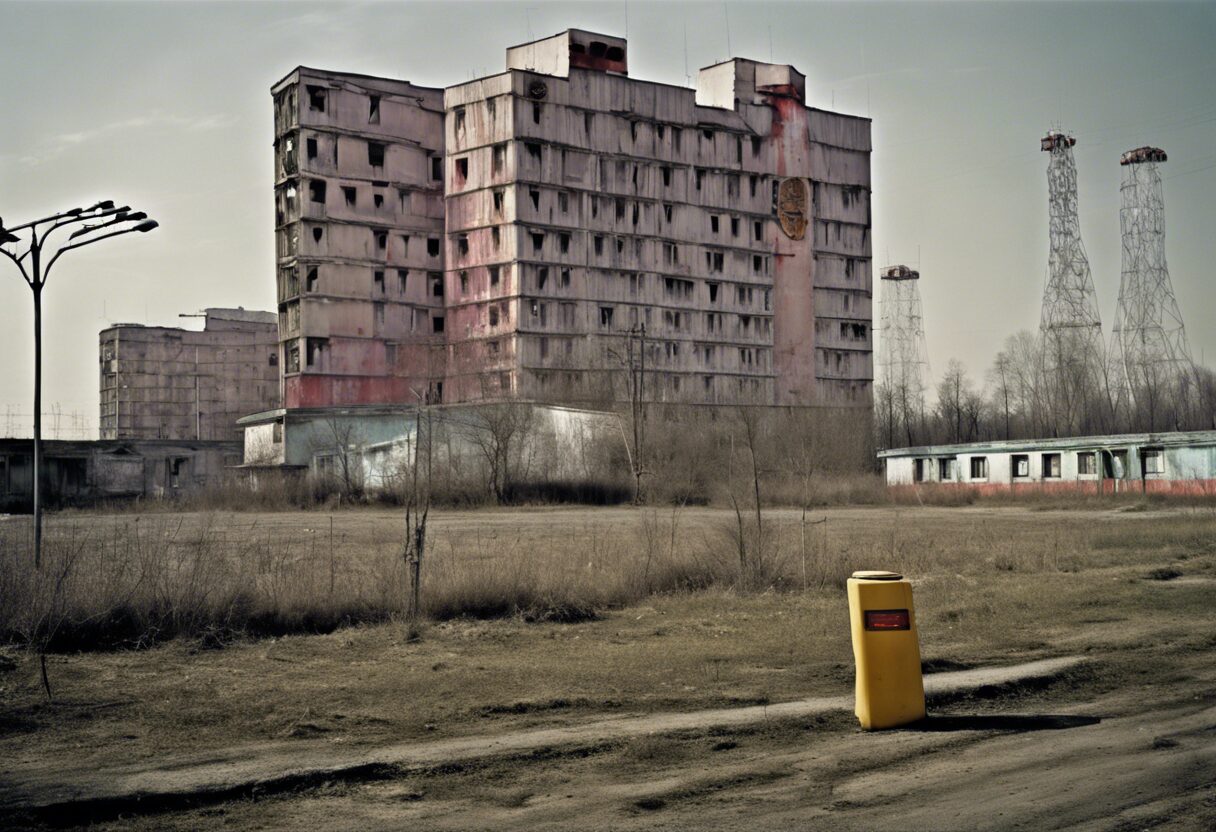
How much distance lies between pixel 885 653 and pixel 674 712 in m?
1.78

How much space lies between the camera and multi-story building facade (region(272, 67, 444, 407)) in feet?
255

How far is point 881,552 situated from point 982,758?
13801 millimetres

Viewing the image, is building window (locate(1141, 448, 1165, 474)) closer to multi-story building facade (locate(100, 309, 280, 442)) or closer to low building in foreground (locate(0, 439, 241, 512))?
low building in foreground (locate(0, 439, 241, 512))

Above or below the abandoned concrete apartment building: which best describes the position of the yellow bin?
below

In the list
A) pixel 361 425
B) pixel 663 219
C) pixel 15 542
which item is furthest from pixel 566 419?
pixel 15 542

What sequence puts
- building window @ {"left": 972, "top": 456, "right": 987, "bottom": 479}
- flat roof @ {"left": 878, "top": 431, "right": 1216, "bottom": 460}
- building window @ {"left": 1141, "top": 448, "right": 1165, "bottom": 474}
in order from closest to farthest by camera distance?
flat roof @ {"left": 878, "top": 431, "right": 1216, "bottom": 460}
building window @ {"left": 1141, "top": 448, "right": 1165, "bottom": 474}
building window @ {"left": 972, "top": 456, "right": 987, "bottom": 479}

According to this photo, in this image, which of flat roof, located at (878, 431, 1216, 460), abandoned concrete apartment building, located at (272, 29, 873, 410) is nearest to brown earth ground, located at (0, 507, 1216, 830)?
flat roof, located at (878, 431, 1216, 460)

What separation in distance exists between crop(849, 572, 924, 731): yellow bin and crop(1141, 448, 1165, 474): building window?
48.7 m

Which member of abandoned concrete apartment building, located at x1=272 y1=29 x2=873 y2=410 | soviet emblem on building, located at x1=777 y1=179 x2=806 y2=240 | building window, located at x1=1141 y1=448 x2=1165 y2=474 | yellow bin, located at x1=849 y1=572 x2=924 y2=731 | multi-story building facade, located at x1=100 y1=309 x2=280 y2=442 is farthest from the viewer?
multi-story building facade, located at x1=100 y1=309 x2=280 y2=442

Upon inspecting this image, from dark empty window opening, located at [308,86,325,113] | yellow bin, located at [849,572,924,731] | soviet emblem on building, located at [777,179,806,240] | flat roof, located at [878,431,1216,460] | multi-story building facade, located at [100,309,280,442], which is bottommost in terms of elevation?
yellow bin, located at [849,572,924,731]

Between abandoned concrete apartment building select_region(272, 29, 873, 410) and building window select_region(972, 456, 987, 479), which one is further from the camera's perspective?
abandoned concrete apartment building select_region(272, 29, 873, 410)

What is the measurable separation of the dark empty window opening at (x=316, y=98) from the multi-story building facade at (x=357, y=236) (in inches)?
2.4

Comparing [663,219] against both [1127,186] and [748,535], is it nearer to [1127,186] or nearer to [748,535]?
[1127,186]

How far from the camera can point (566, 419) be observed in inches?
2618
